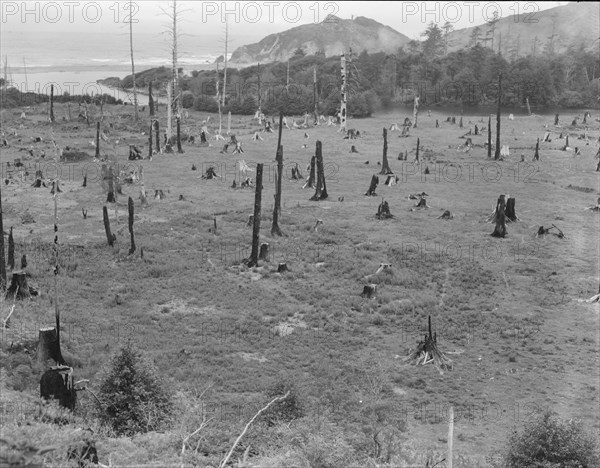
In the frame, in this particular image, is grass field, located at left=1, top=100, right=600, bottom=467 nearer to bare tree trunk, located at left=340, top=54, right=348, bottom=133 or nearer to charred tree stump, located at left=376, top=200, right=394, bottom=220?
charred tree stump, located at left=376, top=200, right=394, bottom=220

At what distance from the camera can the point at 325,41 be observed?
489 feet

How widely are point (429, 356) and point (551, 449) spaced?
6577mm

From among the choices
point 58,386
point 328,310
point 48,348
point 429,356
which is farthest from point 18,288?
point 429,356

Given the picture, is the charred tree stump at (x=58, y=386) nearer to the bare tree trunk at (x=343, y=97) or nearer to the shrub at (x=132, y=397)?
the shrub at (x=132, y=397)

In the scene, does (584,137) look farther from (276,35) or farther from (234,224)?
(276,35)

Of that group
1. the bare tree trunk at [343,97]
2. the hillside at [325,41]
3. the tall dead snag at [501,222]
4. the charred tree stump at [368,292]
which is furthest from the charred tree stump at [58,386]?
the hillside at [325,41]

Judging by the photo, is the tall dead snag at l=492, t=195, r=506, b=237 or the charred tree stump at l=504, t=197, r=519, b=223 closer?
the tall dead snag at l=492, t=195, r=506, b=237

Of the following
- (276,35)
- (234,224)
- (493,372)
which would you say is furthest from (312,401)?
(276,35)

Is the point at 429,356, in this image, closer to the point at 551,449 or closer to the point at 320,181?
the point at 551,449

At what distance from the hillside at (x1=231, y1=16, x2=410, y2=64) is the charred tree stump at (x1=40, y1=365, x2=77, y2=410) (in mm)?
136604

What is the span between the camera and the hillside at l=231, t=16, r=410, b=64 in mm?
148125

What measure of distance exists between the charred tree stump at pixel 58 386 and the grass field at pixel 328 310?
511 millimetres

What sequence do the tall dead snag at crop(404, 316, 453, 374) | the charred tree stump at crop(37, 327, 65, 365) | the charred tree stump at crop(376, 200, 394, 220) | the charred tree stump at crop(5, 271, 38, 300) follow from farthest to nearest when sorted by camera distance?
1. the charred tree stump at crop(376, 200, 394, 220)
2. the charred tree stump at crop(5, 271, 38, 300)
3. the tall dead snag at crop(404, 316, 453, 374)
4. the charred tree stump at crop(37, 327, 65, 365)

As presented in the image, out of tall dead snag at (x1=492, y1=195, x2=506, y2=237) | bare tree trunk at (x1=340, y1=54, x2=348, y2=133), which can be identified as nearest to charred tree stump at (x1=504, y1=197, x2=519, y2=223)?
tall dead snag at (x1=492, y1=195, x2=506, y2=237)
